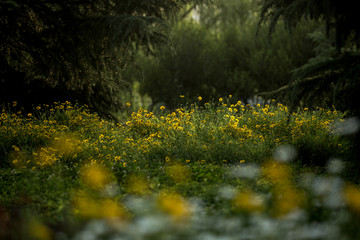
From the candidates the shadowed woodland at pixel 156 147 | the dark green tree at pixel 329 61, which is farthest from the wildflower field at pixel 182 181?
the dark green tree at pixel 329 61

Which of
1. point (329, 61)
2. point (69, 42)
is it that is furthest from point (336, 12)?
point (69, 42)

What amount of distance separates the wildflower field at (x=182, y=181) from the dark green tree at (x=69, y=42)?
1.07 m

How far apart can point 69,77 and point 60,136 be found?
6.07 feet

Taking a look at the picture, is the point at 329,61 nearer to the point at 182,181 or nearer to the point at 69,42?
the point at 182,181

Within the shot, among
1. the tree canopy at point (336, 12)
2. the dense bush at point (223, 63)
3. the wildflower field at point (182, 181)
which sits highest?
the dense bush at point (223, 63)

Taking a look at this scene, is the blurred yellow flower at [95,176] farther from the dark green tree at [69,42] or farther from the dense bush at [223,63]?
the dense bush at [223,63]

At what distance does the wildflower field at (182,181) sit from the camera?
9.57 feet

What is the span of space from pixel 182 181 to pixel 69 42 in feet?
14.8

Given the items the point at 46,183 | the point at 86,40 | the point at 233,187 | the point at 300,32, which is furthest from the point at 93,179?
the point at 300,32

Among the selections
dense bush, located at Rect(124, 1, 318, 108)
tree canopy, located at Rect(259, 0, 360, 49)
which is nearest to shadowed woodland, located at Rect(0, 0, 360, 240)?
tree canopy, located at Rect(259, 0, 360, 49)

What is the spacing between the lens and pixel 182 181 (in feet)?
15.1

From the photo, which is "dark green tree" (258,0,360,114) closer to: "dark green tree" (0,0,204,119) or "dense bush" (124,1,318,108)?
"dark green tree" (0,0,204,119)

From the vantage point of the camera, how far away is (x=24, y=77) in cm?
862

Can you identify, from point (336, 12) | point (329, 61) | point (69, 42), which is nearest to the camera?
point (336, 12)
